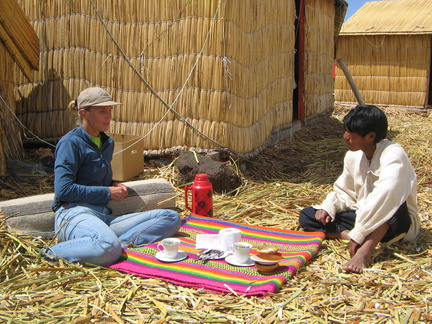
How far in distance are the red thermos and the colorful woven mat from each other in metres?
0.29

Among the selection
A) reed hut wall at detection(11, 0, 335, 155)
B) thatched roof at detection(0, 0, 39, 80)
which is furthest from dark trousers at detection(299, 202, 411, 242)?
thatched roof at detection(0, 0, 39, 80)

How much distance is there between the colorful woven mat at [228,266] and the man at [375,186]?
346mm

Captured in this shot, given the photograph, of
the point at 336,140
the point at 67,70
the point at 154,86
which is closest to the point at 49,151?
the point at 67,70

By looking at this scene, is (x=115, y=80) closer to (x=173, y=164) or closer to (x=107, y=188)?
(x=173, y=164)

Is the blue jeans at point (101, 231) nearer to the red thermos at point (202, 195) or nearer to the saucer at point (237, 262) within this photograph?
the red thermos at point (202, 195)

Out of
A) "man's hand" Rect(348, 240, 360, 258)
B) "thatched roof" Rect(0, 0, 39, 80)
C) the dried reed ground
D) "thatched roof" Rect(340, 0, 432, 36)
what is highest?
"thatched roof" Rect(340, 0, 432, 36)

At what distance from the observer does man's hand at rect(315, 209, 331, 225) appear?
3611mm

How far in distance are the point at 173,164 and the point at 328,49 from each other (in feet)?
17.6

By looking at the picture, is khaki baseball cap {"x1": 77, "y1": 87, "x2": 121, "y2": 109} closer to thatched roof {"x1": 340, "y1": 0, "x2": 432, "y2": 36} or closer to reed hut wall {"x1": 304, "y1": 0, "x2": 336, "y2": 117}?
reed hut wall {"x1": 304, "y1": 0, "x2": 336, "y2": 117}

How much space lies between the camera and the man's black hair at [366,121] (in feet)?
10.5

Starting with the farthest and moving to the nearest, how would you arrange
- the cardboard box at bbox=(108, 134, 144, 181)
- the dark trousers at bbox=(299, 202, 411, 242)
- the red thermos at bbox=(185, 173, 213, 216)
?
the cardboard box at bbox=(108, 134, 144, 181), the red thermos at bbox=(185, 173, 213, 216), the dark trousers at bbox=(299, 202, 411, 242)

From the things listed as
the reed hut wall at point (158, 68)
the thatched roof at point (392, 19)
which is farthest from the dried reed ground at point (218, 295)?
the thatched roof at point (392, 19)

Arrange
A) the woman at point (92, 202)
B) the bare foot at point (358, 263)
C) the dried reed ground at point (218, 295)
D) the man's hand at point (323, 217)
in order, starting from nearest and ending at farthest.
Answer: the dried reed ground at point (218, 295)
the bare foot at point (358, 263)
the woman at point (92, 202)
the man's hand at point (323, 217)

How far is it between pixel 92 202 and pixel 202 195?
990 mm
